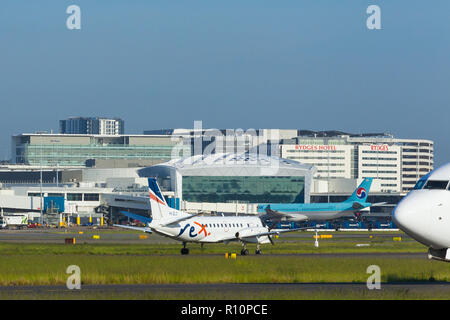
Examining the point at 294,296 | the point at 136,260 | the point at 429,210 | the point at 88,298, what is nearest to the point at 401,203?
the point at 429,210

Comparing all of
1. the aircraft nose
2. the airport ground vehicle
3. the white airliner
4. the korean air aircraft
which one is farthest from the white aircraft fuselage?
the airport ground vehicle

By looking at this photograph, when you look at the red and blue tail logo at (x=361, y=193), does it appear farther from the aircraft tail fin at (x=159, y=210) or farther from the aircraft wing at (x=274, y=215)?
the aircraft tail fin at (x=159, y=210)

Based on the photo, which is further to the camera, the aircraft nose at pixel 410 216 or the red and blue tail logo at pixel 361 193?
the red and blue tail logo at pixel 361 193

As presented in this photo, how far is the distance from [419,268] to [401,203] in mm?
19671

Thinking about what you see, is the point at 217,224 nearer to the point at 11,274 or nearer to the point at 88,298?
the point at 11,274

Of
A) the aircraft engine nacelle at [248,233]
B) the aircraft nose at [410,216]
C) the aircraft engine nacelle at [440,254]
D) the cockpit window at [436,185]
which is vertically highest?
the cockpit window at [436,185]

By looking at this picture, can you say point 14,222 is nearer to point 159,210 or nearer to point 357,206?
point 357,206

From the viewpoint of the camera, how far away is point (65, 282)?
46812 millimetres

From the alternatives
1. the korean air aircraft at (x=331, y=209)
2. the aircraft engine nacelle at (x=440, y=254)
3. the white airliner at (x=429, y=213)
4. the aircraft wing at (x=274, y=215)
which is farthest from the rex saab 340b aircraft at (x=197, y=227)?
the korean air aircraft at (x=331, y=209)

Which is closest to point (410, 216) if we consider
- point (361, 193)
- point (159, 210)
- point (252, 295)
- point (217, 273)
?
point (252, 295)

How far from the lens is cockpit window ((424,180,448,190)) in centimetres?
3684

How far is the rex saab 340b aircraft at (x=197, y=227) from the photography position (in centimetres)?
8450

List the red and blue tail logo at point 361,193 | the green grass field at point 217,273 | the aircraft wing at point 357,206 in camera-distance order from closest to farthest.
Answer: the green grass field at point 217,273, the aircraft wing at point 357,206, the red and blue tail logo at point 361,193

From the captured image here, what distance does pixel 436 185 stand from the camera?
37.1m
